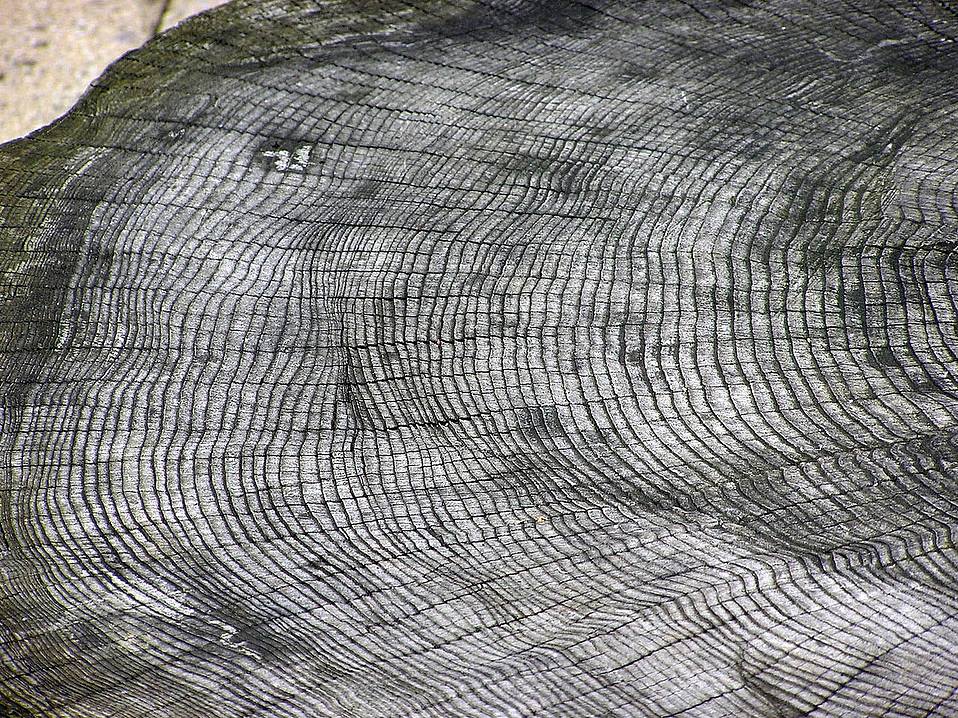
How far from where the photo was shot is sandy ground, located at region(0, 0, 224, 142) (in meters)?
2.71

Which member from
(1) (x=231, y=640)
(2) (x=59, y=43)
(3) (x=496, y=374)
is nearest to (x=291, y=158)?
(3) (x=496, y=374)

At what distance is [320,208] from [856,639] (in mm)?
851

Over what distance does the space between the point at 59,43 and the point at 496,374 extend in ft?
8.08

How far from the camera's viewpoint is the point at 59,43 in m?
2.89

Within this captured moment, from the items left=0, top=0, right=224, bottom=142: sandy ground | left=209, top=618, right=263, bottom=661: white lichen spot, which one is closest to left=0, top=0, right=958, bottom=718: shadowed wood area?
left=209, top=618, right=263, bottom=661: white lichen spot

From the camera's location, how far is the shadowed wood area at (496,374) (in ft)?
2.92

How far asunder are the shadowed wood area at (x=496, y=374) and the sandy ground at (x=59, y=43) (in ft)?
4.71

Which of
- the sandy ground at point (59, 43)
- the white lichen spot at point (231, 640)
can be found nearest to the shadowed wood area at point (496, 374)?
the white lichen spot at point (231, 640)

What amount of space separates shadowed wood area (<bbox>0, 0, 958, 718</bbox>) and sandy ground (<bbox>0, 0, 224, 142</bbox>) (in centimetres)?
143

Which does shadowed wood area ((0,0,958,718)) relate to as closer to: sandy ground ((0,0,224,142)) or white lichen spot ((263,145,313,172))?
white lichen spot ((263,145,313,172))

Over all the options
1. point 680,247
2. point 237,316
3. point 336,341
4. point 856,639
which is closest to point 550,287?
point 680,247

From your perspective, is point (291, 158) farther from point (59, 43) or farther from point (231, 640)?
point (59, 43)

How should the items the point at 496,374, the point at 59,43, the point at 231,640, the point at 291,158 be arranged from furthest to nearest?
the point at 59,43
the point at 291,158
the point at 496,374
the point at 231,640

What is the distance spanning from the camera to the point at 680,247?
1150 millimetres
